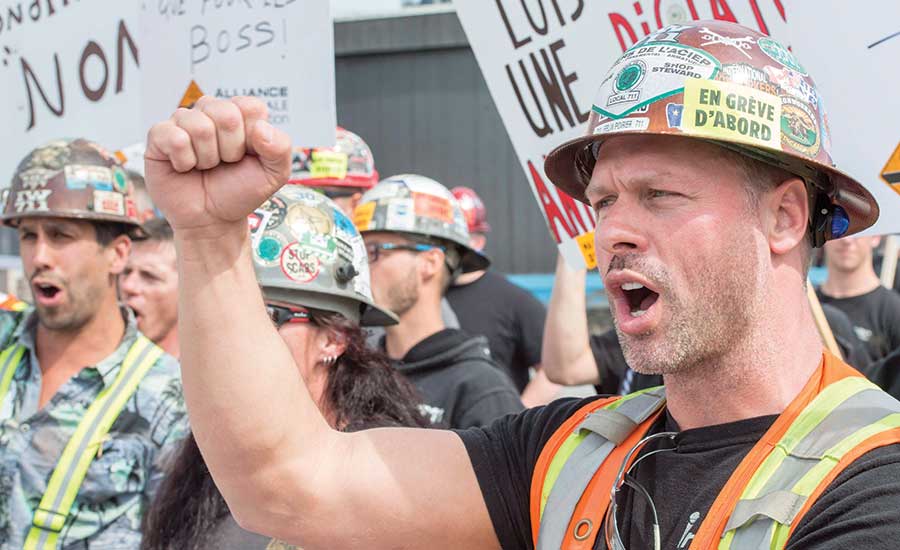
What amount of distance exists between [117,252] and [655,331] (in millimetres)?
2888

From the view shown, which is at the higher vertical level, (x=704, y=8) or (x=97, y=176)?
(x=704, y=8)

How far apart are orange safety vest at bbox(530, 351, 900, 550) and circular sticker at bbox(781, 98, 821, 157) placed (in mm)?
413

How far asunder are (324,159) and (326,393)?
3997 millimetres

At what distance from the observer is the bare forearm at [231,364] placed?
80.0 inches

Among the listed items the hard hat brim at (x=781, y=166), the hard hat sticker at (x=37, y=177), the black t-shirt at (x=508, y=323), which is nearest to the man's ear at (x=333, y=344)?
the hard hat brim at (x=781, y=166)

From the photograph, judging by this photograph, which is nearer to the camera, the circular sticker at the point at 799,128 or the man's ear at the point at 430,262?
the circular sticker at the point at 799,128

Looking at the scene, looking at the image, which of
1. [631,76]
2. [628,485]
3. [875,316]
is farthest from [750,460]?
[875,316]

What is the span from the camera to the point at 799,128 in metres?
2.06

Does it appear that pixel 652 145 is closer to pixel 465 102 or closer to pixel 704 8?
pixel 704 8

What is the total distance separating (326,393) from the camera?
3.19m

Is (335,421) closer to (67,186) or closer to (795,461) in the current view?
(795,461)

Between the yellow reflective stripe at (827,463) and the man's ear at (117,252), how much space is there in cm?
318

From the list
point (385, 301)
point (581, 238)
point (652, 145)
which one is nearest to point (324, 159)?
point (385, 301)

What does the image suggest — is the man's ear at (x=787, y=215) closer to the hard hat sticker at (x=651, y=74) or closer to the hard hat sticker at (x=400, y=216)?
the hard hat sticker at (x=651, y=74)
